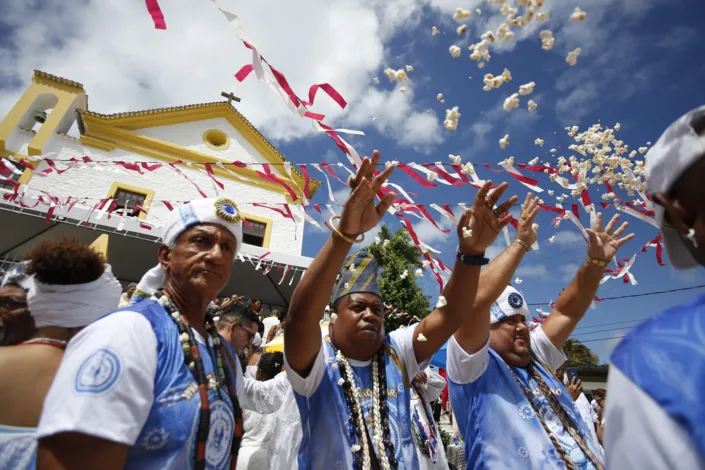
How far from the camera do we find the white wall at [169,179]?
13.5m

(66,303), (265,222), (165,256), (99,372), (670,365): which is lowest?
(670,365)

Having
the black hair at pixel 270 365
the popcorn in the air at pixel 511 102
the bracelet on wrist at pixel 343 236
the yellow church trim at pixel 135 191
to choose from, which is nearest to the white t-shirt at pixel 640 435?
the bracelet on wrist at pixel 343 236

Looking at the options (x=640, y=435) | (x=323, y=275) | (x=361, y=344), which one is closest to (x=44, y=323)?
(x=323, y=275)

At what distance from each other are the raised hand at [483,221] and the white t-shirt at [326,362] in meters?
0.70

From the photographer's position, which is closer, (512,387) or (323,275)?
(323,275)

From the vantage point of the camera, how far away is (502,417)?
2359 millimetres

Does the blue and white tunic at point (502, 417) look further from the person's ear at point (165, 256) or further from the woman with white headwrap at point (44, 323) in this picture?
the woman with white headwrap at point (44, 323)

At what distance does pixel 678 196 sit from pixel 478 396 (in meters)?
1.95

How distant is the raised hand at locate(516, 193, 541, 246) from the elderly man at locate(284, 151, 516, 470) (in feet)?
1.51

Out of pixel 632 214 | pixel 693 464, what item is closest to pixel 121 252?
pixel 632 214

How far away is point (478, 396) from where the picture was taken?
247cm

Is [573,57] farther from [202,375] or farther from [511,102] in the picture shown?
[202,375]

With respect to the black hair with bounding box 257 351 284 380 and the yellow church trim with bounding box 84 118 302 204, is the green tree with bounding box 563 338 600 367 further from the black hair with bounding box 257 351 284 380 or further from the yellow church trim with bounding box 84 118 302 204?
the black hair with bounding box 257 351 284 380

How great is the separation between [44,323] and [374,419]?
174 cm
